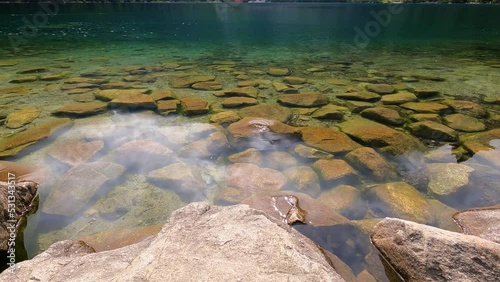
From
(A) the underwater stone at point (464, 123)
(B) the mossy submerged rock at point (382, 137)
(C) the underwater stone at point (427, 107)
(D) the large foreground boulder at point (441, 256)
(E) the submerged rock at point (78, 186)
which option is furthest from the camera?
(C) the underwater stone at point (427, 107)

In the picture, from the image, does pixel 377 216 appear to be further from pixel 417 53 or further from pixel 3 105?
pixel 417 53

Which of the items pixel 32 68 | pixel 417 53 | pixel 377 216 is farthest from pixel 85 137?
pixel 417 53

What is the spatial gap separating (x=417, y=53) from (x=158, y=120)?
1539 cm

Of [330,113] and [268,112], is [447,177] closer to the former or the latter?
[330,113]

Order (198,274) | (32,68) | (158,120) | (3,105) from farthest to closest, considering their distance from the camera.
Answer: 1. (32,68)
2. (3,105)
3. (158,120)
4. (198,274)

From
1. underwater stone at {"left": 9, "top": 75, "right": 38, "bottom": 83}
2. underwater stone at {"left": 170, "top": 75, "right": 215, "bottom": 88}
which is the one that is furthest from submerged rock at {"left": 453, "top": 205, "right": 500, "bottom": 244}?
underwater stone at {"left": 9, "top": 75, "right": 38, "bottom": 83}

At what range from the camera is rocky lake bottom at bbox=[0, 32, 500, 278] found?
133 inches

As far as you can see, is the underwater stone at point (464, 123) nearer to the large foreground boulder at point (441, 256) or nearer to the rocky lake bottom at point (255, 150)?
the rocky lake bottom at point (255, 150)

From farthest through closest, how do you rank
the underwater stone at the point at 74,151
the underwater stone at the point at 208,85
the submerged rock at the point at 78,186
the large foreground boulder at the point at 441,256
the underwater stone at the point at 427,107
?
the underwater stone at the point at 208,85 < the underwater stone at the point at 427,107 < the underwater stone at the point at 74,151 < the submerged rock at the point at 78,186 < the large foreground boulder at the point at 441,256

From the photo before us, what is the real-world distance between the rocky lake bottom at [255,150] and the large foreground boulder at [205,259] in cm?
83

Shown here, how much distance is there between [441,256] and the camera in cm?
220

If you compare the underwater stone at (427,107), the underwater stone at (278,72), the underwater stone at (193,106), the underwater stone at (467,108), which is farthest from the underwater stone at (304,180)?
the underwater stone at (278,72)

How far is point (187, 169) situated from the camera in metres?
4.22

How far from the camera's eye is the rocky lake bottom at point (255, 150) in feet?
11.1
